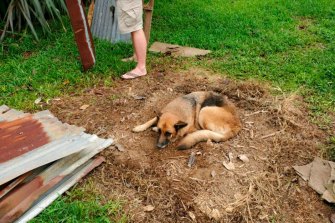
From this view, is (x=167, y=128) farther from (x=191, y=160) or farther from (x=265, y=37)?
(x=265, y=37)

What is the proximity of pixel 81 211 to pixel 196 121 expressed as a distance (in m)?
1.63

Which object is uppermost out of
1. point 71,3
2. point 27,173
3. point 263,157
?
point 71,3

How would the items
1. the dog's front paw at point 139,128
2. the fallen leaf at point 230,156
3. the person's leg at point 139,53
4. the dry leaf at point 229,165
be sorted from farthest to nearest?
the person's leg at point 139,53
the dog's front paw at point 139,128
the fallen leaf at point 230,156
the dry leaf at point 229,165

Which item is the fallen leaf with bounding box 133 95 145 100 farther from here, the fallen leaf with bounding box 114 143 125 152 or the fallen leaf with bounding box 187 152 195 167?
the fallen leaf with bounding box 187 152 195 167

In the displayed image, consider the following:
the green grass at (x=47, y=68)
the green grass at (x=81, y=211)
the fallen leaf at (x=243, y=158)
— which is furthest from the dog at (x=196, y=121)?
the green grass at (x=47, y=68)

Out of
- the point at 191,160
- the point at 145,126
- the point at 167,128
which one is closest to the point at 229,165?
the point at 191,160

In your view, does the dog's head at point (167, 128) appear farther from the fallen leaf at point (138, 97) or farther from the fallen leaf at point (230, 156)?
the fallen leaf at point (138, 97)

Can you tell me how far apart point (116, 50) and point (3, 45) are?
5.94 feet

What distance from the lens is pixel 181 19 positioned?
679 cm

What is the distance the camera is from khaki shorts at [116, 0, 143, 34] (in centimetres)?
452

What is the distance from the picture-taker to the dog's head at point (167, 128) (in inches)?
140

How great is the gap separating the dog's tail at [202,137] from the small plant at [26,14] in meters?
3.62

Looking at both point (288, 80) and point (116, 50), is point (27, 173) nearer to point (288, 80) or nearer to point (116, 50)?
point (116, 50)

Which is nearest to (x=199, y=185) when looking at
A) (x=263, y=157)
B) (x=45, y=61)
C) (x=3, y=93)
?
(x=263, y=157)
